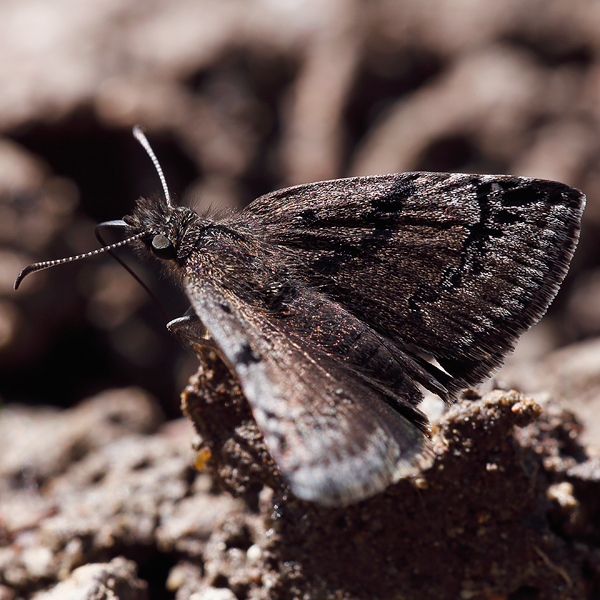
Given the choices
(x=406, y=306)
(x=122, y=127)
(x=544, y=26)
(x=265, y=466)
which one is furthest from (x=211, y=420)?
(x=544, y=26)

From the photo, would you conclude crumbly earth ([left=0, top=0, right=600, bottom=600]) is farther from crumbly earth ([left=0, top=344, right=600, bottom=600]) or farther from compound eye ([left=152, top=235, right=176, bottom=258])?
compound eye ([left=152, top=235, right=176, bottom=258])

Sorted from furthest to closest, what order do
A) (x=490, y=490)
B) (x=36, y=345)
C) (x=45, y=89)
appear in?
(x=45, y=89) → (x=36, y=345) → (x=490, y=490)

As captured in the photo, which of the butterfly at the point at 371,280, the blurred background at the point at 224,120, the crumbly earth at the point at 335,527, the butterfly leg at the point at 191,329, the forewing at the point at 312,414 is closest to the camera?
the forewing at the point at 312,414

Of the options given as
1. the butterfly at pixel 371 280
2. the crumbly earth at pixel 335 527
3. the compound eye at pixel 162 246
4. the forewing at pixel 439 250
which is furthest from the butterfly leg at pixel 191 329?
the forewing at pixel 439 250

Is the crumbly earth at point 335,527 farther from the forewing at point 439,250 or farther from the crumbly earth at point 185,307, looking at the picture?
the forewing at point 439,250

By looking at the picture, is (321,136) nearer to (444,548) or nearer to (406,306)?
(406,306)
